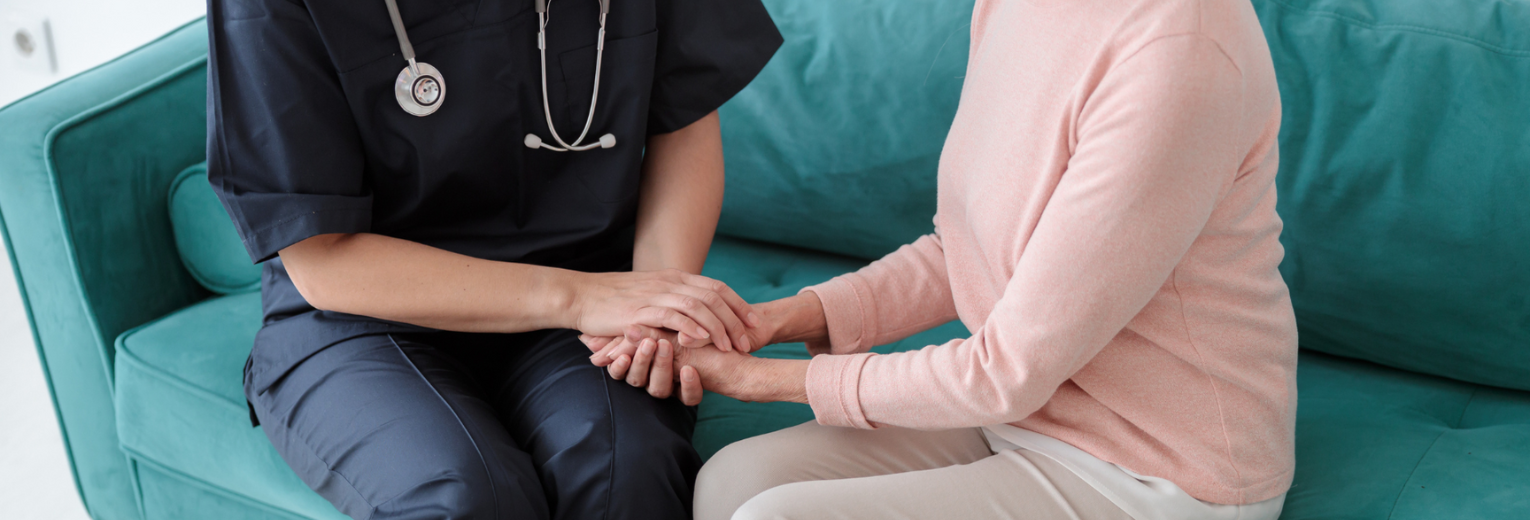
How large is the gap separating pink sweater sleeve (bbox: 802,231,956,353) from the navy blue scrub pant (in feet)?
0.62

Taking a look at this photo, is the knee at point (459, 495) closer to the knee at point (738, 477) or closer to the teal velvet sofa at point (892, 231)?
the knee at point (738, 477)

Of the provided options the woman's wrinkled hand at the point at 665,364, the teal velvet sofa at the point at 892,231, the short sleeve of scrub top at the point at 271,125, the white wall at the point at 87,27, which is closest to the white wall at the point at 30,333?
the white wall at the point at 87,27

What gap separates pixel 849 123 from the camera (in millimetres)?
1385

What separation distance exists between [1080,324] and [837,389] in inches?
8.8

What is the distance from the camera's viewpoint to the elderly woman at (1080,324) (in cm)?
66

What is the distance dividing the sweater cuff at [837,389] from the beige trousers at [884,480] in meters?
0.05

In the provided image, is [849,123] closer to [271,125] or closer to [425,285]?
[425,285]

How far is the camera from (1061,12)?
750 millimetres

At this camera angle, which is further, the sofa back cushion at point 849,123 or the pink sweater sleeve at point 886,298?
the sofa back cushion at point 849,123

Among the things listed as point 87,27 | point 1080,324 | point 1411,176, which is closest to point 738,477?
point 1080,324

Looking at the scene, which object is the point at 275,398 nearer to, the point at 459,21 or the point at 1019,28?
Answer: the point at 459,21

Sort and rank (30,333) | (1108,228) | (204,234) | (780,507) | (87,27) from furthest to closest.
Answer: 1. (87,27)
2. (30,333)
3. (204,234)
4. (780,507)
5. (1108,228)

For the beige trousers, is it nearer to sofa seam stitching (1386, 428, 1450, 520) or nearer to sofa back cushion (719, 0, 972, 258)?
sofa seam stitching (1386, 428, 1450, 520)

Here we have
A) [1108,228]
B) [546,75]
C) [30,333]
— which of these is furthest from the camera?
[30,333]
